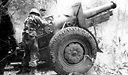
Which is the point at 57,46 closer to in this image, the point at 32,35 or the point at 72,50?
the point at 72,50

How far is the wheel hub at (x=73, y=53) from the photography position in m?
6.68

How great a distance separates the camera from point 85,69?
6820 millimetres

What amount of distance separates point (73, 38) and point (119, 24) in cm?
403

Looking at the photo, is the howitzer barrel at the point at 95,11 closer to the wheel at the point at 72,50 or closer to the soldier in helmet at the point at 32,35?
the wheel at the point at 72,50

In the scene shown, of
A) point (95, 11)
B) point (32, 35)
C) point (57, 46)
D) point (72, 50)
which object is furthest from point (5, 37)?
point (95, 11)

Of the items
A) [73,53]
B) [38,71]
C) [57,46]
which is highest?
[57,46]

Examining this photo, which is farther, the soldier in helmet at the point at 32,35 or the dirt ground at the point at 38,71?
the dirt ground at the point at 38,71

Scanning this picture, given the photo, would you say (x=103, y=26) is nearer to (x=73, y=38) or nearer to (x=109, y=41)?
(x=109, y=41)

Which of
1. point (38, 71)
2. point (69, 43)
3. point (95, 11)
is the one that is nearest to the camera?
point (69, 43)

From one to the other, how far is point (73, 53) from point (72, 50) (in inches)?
3.1

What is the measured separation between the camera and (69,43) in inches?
267

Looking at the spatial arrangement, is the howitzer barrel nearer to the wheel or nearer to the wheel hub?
the wheel

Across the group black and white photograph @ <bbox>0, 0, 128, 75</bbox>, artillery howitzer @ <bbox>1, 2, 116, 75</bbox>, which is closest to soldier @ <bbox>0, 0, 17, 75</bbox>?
black and white photograph @ <bbox>0, 0, 128, 75</bbox>

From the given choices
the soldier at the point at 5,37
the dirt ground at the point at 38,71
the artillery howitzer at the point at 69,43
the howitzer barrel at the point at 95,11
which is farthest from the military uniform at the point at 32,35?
the howitzer barrel at the point at 95,11
